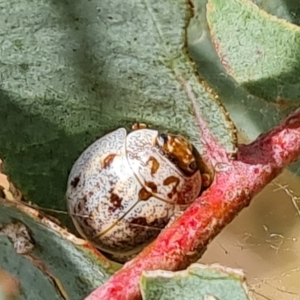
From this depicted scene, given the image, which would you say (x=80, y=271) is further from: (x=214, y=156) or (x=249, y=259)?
(x=249, y=259)

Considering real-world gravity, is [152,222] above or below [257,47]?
below

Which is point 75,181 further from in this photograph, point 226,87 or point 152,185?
point 226,87

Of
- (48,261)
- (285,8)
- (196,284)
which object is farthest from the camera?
(285,8)

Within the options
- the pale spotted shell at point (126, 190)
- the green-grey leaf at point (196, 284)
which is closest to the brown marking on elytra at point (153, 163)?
the pale spotted shell at point (126, 190)

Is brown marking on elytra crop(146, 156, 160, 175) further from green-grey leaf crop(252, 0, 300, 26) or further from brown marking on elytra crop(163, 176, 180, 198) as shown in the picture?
green-grey leaf crop(252, 0, 300, 26)

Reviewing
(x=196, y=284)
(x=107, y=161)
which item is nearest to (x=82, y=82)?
(x=107, y=161)

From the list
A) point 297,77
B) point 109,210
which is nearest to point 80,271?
point 109,210

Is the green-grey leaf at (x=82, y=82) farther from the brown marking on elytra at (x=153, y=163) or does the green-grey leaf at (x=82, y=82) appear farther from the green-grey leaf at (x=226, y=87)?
the green-grey leaf at (x=226, y=87)
